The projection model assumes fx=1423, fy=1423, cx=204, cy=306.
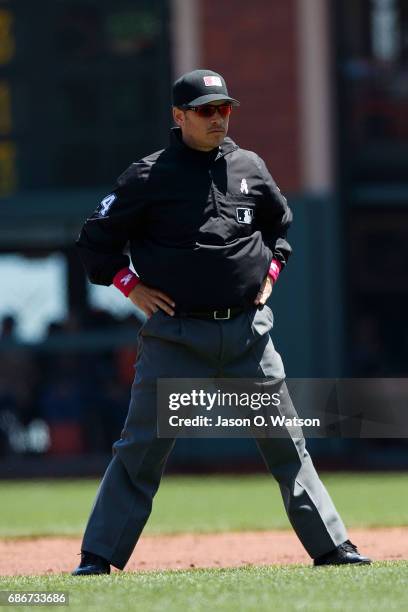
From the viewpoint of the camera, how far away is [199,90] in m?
5.18

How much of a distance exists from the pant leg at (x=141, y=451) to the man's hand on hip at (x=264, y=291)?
22 centimetres

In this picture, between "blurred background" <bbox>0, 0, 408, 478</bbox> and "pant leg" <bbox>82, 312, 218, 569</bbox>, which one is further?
"blurred background" <bbox>0, 0, 408, 478</bbox>

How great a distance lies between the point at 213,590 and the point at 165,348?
996 millimetres

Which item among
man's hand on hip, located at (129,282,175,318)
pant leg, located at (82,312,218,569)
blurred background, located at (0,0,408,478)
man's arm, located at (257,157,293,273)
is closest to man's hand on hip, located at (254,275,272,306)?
man's arm, located at (257,157,293,273)

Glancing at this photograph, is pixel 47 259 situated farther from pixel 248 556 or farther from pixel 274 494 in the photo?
pixel 248 556

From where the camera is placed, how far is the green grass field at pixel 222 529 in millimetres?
4355

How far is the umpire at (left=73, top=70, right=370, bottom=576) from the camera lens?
17.0 feet

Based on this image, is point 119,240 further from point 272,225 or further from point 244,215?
point 272,225

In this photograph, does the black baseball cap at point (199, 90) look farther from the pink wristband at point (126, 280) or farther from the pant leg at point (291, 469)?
the pant leg at point (291, 469)

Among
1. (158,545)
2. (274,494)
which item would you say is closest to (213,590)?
(158,545)

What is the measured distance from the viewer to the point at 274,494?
32.8ft

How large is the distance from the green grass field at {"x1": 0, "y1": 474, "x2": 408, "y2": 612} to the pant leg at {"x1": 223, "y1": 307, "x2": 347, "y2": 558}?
15 centimetres

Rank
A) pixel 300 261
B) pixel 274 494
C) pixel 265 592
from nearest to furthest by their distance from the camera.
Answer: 1. pixel 265 592
2. pixel 274 494
3. pixel 300 261

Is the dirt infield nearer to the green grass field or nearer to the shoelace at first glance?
the green grass field
